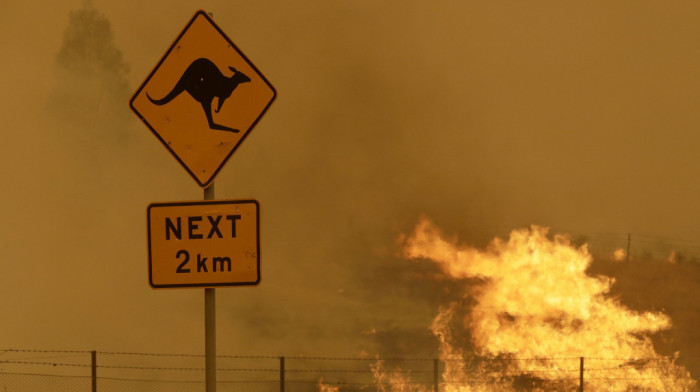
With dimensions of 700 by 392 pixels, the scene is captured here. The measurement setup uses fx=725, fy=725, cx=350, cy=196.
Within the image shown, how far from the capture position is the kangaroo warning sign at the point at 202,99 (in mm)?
4344

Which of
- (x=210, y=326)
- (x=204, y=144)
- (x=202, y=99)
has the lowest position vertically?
(x=210, y=326)

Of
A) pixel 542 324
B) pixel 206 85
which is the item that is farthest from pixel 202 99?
pixel 542 324

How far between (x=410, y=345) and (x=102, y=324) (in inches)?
A: 211

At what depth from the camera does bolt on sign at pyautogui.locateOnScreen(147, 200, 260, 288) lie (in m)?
4.21

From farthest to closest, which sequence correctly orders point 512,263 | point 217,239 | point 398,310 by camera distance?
point 398,310, point 512,263, point 217,239

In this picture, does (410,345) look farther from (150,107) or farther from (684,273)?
(150,107)

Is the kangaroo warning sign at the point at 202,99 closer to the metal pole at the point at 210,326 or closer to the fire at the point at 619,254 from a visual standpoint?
the metal pole at the point at 210,326

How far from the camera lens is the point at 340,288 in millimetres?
12617

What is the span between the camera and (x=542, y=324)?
462 inches

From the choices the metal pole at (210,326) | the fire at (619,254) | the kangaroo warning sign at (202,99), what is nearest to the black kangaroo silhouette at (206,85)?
the kangaroo warning sign at (202,99)

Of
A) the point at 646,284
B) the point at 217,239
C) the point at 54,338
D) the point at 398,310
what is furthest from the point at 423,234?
the point at 217,239

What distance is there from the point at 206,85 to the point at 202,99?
0.09 m

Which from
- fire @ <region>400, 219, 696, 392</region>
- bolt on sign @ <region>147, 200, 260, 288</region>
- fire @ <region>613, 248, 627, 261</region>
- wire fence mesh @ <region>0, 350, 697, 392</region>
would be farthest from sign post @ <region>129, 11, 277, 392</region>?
fire @ <region>613, 248, 627, 261</region>

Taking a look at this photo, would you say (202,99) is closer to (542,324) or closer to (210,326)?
(210,326)
